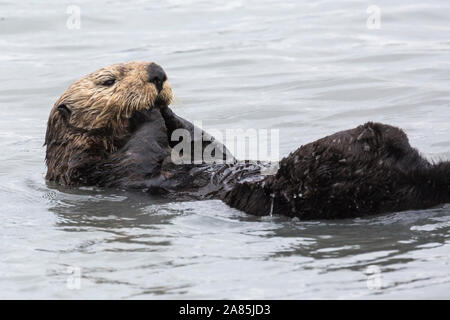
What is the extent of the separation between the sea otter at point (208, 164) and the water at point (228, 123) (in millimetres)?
128

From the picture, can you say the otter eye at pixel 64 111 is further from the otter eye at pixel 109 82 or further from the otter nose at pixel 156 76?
the otter nose at pixel 156 76

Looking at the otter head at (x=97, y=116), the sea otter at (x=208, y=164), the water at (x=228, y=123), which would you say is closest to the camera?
the water at (x=228, y=123)

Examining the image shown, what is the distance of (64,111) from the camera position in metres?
6.32

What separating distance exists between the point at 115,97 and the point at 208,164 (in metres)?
0.88

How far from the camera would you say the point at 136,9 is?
1425 cm

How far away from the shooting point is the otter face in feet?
20.4

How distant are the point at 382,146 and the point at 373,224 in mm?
484

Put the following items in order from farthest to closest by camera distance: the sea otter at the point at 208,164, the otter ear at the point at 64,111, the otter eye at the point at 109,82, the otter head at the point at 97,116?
the otter eye at the point at 109,82 → the otter ear at the point at 64,111 → the otter head at the point at 97,116 → the sea otter at the point at 208,164

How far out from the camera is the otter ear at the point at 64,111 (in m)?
6.31

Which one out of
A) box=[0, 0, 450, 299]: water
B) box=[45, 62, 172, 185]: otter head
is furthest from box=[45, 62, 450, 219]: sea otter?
box=[0, 0, 450, 299]: water

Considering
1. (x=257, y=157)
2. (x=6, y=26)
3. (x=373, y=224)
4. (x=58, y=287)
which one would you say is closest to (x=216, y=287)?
(x=58, y=287)

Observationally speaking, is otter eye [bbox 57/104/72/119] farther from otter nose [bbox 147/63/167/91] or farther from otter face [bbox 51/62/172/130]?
otter nose [bbox 147/63/167/91]

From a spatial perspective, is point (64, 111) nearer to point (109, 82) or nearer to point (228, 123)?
point (109, 82)

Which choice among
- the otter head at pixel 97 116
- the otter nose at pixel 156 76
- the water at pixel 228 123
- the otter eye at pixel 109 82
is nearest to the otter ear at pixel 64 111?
the otter head at pixel 97 116
